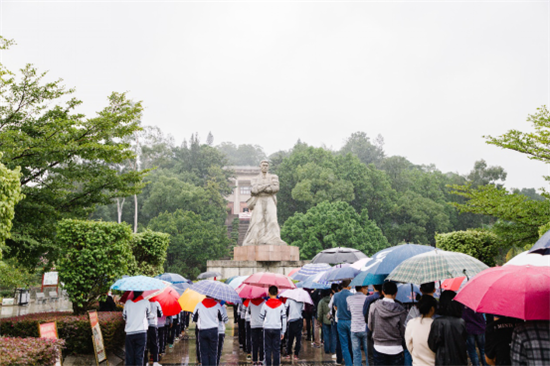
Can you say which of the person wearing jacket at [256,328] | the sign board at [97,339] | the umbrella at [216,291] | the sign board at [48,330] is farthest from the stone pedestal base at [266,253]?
the sign board at [48,330]

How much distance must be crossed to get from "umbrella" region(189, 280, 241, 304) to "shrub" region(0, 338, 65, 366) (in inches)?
80.3

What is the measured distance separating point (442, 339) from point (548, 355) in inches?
33.1

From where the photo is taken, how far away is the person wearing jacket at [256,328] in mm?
8117

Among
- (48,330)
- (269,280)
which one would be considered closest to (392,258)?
(269,280)

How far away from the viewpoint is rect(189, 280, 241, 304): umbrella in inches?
268

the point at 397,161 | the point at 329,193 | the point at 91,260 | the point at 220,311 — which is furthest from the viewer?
the point at 397,161

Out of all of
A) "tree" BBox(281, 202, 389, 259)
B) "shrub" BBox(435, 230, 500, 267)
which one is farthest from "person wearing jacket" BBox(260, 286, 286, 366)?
"tree" BBox(281, 202, 389, 259)

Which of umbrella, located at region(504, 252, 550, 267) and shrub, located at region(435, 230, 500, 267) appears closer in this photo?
umbrella, located at region(504, 252, 550, 267)

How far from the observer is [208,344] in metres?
7.14

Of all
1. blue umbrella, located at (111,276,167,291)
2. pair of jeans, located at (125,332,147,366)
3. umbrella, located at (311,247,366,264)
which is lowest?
pair of jeans, located at (125,332,147,366)

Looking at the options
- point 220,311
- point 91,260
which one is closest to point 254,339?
point 220,311

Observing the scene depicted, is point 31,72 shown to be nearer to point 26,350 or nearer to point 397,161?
point 26,350

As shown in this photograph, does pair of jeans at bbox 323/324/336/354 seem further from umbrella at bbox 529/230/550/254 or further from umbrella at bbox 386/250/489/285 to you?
umbrella at bbox 529/230/550/254

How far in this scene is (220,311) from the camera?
7242 millimetres
